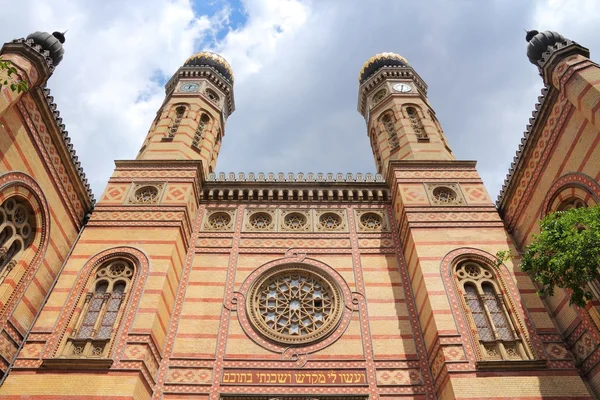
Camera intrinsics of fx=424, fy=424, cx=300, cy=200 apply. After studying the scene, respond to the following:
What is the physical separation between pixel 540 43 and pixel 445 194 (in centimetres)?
448

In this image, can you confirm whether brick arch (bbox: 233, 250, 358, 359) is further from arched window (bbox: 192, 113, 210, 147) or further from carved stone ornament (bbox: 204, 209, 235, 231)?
arched window (bbox: 192, 113, 210, 147)

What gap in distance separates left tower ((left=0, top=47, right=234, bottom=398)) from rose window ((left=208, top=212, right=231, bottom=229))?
0.51 meters

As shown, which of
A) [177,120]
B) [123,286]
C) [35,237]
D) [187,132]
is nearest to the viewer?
[35,237]

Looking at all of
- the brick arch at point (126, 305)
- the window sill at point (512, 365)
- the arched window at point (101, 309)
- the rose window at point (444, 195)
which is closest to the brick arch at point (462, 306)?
the window sill at point (512, 365)

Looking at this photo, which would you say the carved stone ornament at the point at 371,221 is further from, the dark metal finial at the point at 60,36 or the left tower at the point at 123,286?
the dark metal finial at the point at 60,36

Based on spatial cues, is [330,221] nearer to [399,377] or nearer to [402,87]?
[399,377]

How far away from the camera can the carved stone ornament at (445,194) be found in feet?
39.1

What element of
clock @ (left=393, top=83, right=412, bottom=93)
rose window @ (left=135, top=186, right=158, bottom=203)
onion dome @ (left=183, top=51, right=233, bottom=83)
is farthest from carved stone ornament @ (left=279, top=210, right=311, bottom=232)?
onion dome @ (left=183, top=51, right=233, bottom=83)

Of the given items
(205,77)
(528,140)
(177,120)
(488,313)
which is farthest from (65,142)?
(528,140)

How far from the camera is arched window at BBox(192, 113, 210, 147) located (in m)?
15.2

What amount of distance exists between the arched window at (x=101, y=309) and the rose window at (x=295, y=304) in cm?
300

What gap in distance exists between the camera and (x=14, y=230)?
9422 millimetres

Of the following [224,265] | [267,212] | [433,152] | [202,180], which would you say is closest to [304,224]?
[267,212]

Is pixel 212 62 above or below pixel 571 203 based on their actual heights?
above
